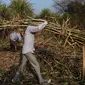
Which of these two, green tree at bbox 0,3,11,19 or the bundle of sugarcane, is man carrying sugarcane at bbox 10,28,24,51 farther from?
green tree at bbox 0,3,11,19

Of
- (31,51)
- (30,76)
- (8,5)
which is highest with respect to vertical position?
(8,5)

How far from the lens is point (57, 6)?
21766 mm

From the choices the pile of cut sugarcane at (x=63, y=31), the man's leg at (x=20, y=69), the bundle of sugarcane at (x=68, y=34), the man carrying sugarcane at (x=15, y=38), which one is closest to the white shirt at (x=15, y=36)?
the man carrying sugarcane at (x=15, y=38)

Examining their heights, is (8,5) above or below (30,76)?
above

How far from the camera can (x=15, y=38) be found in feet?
38.8

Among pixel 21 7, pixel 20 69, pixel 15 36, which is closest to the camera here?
pixel 20 69

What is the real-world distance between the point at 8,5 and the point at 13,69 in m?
5.44

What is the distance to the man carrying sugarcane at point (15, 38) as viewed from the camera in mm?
11557

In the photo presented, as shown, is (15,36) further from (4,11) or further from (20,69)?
(4,11)

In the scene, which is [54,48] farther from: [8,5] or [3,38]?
[8,5]

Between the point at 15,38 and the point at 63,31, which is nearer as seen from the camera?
the point at 15,38

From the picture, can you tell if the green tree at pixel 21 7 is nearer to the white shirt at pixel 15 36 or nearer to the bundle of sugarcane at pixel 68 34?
the bundle of sugarcane at pixel 68 34

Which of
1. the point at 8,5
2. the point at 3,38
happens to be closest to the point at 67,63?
the point at 3,38

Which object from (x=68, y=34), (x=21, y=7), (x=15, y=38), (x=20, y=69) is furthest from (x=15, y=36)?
(x=21, y=7)
